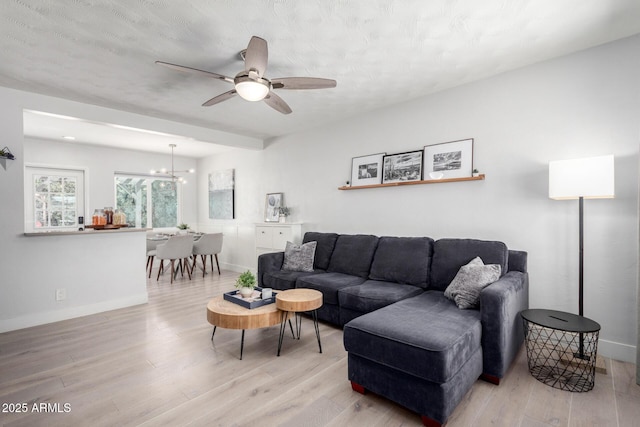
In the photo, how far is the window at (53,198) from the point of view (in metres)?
5.38

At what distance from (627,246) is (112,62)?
456 cm

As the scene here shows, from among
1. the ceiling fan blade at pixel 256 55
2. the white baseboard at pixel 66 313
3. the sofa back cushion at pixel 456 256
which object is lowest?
the white baseboard at pixel 66 313

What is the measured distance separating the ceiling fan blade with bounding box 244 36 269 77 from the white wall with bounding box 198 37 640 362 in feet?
7.07

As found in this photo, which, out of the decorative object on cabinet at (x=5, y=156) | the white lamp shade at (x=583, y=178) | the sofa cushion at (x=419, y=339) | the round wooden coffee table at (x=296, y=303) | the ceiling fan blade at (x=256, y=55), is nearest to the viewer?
the sofa cushion at (x=419, y=339)

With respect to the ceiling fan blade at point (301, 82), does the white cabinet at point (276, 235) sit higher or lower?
A: lower

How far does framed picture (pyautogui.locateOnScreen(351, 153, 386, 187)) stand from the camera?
13.1 feet

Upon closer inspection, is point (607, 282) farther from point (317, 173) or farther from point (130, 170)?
point (130, 170)

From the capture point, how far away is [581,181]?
227 centimetres

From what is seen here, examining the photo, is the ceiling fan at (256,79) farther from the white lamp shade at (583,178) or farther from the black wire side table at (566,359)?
the black wire side table at (566,359)

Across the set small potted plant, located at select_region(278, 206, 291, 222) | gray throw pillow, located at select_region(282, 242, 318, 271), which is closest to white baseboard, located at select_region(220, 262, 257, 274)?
small potted plant, located at select_region(278, 206, 291, 222)

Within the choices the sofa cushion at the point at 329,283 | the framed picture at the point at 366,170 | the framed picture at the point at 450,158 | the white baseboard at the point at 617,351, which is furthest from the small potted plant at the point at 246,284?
the white baseboard at the point at 617,351

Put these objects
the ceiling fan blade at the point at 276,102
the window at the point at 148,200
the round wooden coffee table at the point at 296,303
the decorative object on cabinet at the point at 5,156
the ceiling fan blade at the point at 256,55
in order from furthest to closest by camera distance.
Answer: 1. the window at the point at 148,200
2. the decorative object on cabinet at the point at 5,156
3. the ceiling fan blade at the point at 276,102
4. the round wooden coffee table at the point at 296,303
5. the ceiling fan blade at the point at 256,55

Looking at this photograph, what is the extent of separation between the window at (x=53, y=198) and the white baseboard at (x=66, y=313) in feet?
9.11

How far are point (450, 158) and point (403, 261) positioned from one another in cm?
123
